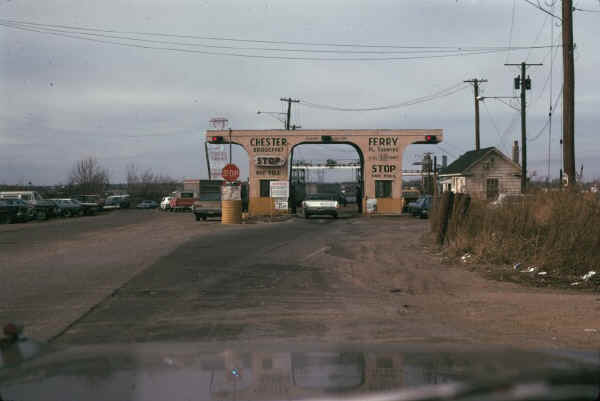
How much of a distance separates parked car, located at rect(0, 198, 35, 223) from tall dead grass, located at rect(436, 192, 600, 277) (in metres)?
26.2

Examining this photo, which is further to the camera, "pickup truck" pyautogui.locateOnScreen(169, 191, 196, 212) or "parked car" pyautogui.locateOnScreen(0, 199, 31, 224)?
"pickup truck" pyautogui.locateOnScreen(169, 191, 196, 212)

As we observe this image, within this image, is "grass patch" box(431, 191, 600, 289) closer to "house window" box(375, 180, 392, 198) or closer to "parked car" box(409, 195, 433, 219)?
"parked car" box(409, 195, 433, 219)

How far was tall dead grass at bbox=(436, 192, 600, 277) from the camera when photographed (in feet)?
36.2

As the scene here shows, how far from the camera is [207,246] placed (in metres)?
16.7

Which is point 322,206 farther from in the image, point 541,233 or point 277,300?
point 277,300

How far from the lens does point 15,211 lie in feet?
107

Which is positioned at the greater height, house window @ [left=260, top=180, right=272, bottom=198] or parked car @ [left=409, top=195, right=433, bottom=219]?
house window @ [left=260, top=180, right=272, bottom=198]

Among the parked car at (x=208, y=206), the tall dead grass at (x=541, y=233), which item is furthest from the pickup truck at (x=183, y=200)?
the tall dead grass at (x=541, y=233)

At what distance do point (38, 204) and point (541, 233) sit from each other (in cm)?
3202

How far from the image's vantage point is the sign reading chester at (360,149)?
136 ft

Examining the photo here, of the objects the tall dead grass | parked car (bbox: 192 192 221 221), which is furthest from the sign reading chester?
the tall dead grass

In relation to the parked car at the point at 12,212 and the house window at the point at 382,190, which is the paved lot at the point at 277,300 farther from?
the house window at the point at 382,190

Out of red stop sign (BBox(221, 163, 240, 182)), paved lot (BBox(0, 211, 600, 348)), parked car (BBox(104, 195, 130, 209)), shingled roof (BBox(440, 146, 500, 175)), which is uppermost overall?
shingled roof (BBox(440, 146, 500, 175))

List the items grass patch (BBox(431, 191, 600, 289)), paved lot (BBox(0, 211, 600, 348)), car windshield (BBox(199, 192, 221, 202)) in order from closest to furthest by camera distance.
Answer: paved lot (BBox(0, 211, 600, 348)) → grass patch (BBox(431, 191, 600, 289)) → car windshield (BBox(199, 192, 221, 202))
